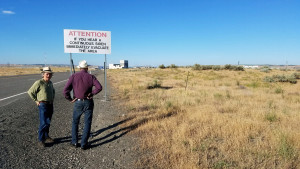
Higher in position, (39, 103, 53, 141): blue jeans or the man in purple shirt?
the man in purple shirt

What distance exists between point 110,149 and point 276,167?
10.9ft

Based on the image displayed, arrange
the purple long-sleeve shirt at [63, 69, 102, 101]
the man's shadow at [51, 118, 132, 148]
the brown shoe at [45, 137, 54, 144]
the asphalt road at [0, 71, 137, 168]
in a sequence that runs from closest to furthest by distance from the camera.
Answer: the asphalt road at [0, 71, 137, 168], the purple long-sleeve shirt at [63, 69, 102, 101], the brown shoe at [45, 137, 54, 144], the man's shadow at [51, 118, 132, 148]

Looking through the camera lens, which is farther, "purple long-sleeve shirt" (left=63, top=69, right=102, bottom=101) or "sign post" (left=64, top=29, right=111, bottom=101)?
"sign post" (left=64, top=29, right=111, bottom=101)

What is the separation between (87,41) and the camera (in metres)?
9.63

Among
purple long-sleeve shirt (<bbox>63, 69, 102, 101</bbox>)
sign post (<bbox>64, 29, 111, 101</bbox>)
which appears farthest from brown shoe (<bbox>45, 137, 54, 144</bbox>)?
sign post (<bbox>64, 29, 111, 101</bbox>)

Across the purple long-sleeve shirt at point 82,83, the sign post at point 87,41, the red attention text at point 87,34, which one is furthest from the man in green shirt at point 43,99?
the red attention text at point 87,34

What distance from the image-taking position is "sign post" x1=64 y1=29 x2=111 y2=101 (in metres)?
9.34

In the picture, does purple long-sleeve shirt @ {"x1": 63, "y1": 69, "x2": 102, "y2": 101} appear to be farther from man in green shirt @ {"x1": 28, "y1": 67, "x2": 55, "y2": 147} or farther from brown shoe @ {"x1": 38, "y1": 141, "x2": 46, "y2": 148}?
brown shoe @ {"x1": 38, "y1": 141, "x2": 46, "y2": 148}

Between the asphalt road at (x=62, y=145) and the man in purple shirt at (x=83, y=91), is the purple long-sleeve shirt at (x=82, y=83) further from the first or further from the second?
the asphalt road at (x=62, y=145)

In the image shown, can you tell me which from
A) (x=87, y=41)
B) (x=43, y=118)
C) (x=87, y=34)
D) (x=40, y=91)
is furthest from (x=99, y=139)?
(x=87, y=34)

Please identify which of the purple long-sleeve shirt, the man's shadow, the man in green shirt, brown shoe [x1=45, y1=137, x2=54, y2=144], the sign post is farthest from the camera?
the sign post

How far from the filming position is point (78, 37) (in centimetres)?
946

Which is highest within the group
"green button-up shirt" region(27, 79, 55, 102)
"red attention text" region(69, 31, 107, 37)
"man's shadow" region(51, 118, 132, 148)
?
"red attention text" region(69, 31, 107, 37)

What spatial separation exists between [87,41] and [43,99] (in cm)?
611
